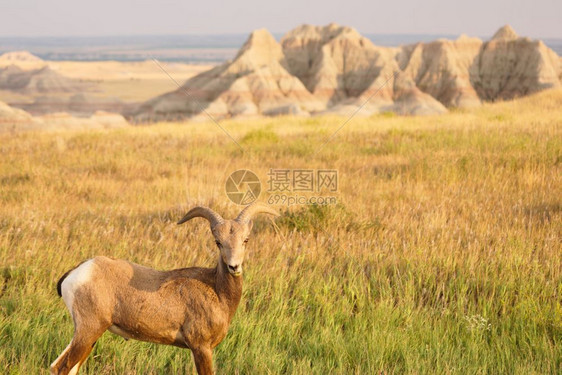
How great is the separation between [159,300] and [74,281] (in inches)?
18.2

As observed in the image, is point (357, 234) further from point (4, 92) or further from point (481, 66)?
point (4, 92)

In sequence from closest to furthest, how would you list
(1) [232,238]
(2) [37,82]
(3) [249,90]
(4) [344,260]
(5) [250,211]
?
(1) [232,238] < (5) [250,211] < (4) [344,260] < (3) [249,90] < (2) [37,82]

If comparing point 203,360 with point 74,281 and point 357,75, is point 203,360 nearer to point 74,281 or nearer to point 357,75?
point 74,281

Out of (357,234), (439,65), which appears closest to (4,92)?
(439,65)

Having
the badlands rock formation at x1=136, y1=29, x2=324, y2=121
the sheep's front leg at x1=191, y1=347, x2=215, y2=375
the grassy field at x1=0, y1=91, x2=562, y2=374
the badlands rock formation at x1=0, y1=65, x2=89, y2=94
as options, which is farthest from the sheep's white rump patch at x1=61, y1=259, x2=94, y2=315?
the badlands rock formation at x1=0, y1=65, x2=89, y2=94

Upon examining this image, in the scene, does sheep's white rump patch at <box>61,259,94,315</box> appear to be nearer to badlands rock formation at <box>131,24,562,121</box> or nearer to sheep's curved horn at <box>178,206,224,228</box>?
sheep's curved horn at <box>178,206,224,228</box>

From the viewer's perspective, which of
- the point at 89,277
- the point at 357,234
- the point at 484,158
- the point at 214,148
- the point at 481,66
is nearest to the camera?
the point at 89,277

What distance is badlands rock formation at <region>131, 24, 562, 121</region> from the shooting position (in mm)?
77750

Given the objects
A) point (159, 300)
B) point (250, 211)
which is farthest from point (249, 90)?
point (159, 300)

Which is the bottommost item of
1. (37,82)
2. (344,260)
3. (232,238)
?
(37,82)

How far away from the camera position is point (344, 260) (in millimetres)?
6105

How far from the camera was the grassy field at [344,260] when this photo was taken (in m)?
4.21

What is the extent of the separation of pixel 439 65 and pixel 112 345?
8670cm

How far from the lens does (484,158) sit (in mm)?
11984
